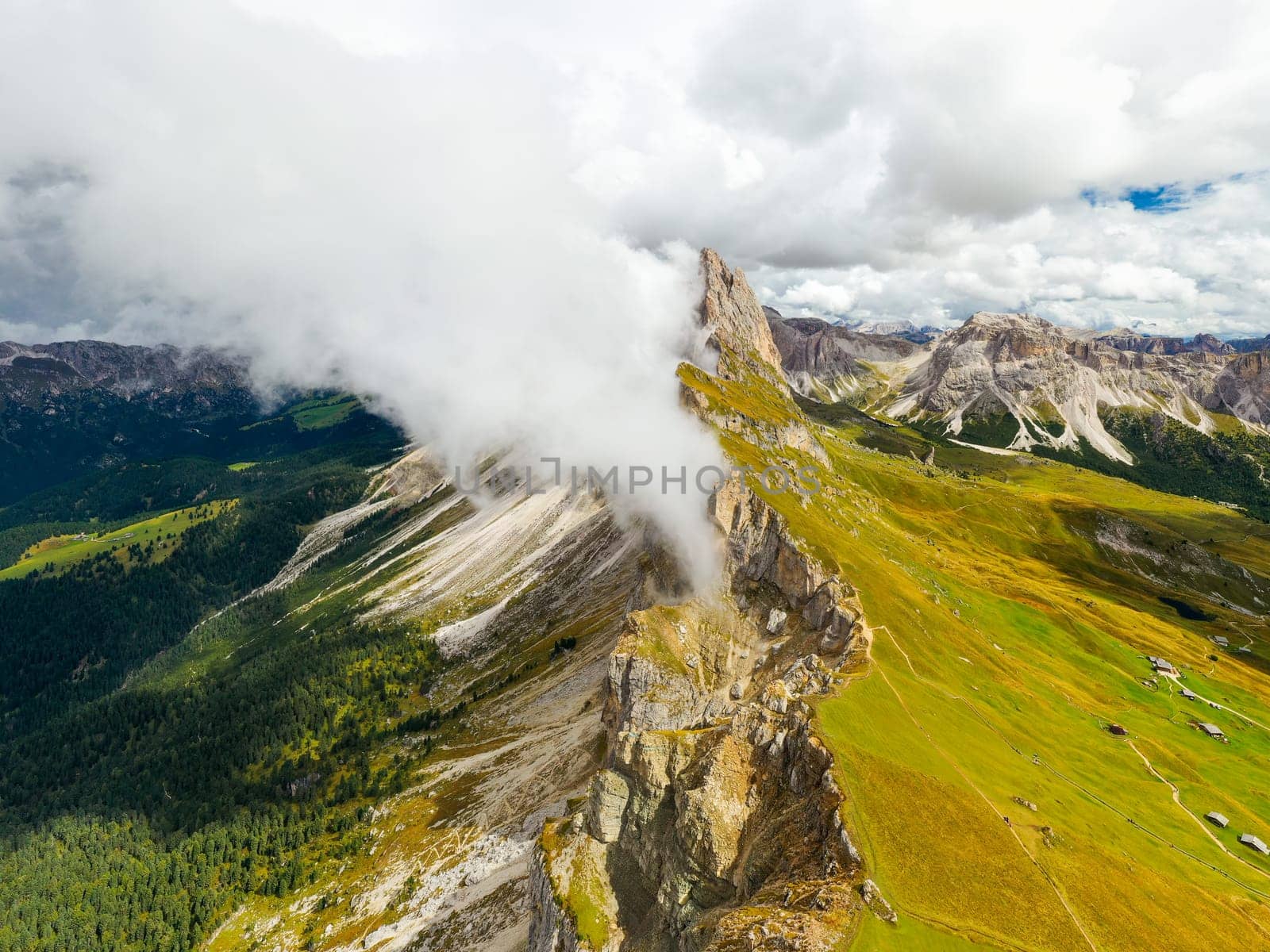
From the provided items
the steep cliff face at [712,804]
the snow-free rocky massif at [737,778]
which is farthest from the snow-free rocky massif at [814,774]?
the snow-free rocky massif at [737,778]

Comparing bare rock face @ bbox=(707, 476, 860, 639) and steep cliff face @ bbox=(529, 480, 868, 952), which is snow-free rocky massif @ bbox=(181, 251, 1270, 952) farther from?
bare rock face @ bbox=(707, 476, 860, 639)

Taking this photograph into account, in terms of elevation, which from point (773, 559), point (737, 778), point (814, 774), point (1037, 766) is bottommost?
point (1037, 766)

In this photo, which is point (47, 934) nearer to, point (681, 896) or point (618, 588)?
point (618, 588)

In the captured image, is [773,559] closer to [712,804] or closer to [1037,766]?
[1037,766]

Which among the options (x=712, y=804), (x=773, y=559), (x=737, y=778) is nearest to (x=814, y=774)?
(x=737, y=778)

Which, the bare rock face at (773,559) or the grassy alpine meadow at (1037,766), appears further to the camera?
the bare rock face at (773,559)

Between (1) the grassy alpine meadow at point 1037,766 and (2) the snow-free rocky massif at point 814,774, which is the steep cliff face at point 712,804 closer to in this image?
(2) the snow-free rocky massif at point 814,774

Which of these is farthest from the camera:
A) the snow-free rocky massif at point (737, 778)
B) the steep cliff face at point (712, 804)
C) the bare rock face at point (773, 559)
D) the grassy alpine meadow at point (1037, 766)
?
the bare rock face at point (773, 559)
